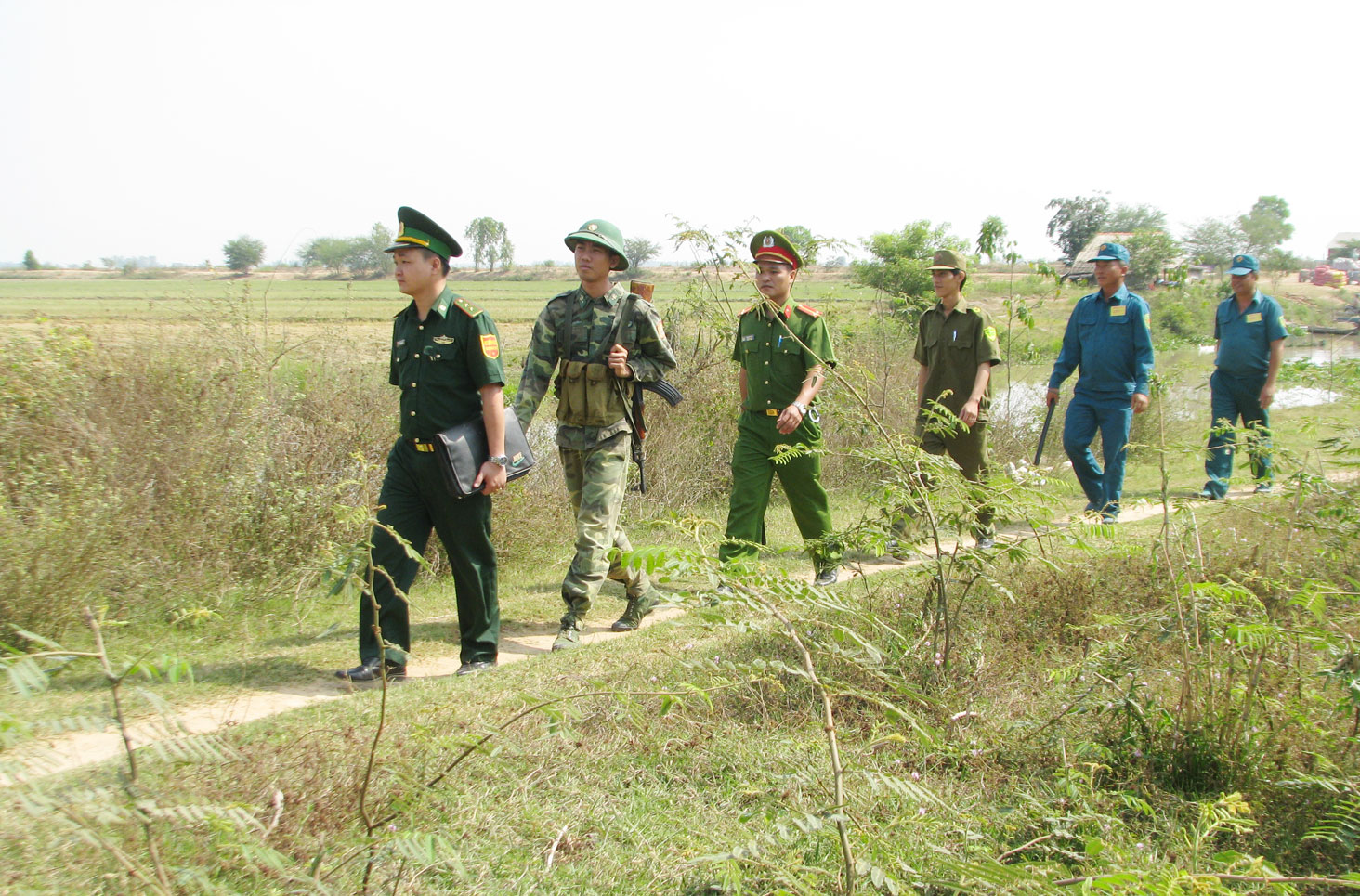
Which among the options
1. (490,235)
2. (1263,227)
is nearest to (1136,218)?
(1263,227)

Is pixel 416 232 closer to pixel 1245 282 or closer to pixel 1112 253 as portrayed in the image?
pixel 1112 253

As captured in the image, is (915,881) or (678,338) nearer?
(915,881)

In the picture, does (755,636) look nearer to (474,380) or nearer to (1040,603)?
(1040,603)

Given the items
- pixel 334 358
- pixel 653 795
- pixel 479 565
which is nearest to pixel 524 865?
pixel 653 795

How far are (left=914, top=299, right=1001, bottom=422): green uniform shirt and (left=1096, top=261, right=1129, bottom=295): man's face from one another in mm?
1179

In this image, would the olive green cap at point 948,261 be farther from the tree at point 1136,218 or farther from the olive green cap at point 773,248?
the tree at point 1136,218

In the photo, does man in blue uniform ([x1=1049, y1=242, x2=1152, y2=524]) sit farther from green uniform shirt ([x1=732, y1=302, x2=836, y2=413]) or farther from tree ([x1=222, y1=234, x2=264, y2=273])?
tree ([x1=222, y1=234, x2=264, y2=273])

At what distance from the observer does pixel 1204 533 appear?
479cm

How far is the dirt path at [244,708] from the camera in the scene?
7.47ft

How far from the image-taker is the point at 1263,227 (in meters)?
36.3

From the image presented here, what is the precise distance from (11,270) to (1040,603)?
7104 cm

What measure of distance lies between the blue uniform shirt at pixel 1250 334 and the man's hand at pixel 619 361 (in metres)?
6.39

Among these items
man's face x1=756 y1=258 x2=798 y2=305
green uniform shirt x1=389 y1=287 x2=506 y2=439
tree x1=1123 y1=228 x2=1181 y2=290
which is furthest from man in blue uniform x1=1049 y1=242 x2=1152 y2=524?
tree x1=1123 y1=228 x2=1181 y2=290

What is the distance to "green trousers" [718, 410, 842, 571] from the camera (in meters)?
6.18
